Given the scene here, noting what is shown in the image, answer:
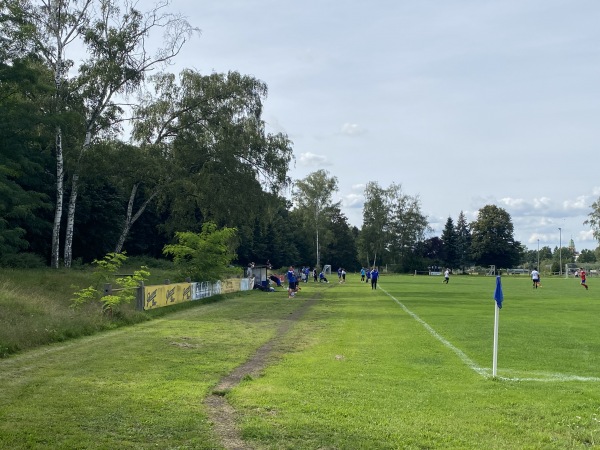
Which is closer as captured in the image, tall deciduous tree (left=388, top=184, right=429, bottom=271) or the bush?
the bush

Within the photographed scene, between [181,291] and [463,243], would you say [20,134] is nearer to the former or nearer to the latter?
[181,291]

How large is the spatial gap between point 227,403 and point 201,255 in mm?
23509

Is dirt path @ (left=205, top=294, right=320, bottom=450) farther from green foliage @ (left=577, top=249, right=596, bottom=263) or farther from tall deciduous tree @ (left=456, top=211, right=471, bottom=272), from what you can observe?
green foliage @ (left=577, top=249, right=596, bottom=263)

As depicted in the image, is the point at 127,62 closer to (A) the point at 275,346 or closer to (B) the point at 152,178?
(B) the point at 152,178

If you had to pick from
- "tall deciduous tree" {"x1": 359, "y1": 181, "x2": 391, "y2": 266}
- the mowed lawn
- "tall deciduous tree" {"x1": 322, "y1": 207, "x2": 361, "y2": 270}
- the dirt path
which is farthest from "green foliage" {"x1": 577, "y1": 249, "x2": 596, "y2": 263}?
the dirt path

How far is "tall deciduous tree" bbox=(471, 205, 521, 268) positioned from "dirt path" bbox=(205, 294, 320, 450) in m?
114

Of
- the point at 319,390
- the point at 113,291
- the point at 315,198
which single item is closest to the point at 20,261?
the point at 113,291

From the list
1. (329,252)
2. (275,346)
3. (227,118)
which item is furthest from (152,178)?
(329,252)

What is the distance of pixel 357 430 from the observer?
21.0ft

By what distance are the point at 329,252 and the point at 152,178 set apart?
83616 mm

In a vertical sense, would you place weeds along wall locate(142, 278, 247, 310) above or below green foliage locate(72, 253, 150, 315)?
below

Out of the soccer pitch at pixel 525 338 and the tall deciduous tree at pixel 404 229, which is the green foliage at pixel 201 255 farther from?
the tall deciduous tree at pixel 404 229

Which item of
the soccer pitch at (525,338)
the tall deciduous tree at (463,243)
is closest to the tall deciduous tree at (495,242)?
the tall deciduous tree at (463,243)

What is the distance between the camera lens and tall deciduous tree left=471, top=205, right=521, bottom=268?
12075 cm
